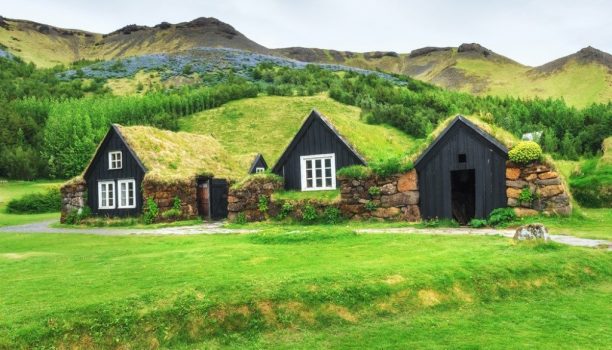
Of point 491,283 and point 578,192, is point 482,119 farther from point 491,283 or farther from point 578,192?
point 491,283

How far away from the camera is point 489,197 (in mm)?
21531

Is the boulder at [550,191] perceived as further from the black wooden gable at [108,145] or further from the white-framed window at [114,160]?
the white-framed window at [114,160]

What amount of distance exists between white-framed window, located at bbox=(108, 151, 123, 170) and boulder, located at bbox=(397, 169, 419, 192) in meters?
19.0

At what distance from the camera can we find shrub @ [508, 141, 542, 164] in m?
20.3

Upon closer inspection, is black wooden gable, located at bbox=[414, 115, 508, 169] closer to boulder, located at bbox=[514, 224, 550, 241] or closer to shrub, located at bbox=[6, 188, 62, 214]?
boulder, located at bbox=[514, 224, 550, 241]

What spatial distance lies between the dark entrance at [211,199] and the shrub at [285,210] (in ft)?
29.4

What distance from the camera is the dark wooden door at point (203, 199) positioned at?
33219 mm

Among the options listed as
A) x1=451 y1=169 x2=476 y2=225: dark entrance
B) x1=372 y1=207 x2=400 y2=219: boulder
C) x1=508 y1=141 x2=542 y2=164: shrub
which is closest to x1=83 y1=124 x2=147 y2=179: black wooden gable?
x1=372 y1=207 x2=400 y2=219: boulder

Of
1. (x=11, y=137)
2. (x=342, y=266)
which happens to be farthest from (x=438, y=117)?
(x=342, y=266)

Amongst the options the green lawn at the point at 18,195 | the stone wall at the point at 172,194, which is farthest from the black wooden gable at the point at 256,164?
the green lawn at the point at 18,195

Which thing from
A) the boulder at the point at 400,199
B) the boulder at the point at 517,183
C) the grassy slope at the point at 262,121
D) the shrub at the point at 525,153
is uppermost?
the grassy slope at the point at 262,121

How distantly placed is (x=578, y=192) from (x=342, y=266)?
852 inches

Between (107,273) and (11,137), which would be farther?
(11,137)

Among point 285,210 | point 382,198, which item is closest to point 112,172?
point 285,210
